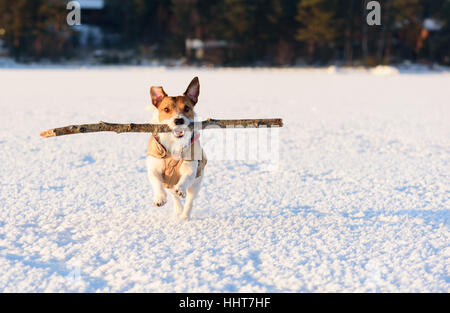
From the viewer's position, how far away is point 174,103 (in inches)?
135

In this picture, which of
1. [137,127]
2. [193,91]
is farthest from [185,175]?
[193,91]

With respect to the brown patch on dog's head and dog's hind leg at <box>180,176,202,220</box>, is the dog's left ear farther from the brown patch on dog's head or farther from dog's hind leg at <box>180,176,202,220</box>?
dog's hind leg at <box>180,176,202,220</box>

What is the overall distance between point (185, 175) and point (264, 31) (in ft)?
130

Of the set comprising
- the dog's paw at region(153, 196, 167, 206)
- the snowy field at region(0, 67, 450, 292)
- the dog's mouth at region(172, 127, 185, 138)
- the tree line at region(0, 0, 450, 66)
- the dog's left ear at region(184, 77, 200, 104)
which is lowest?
the snowy field at region(0, 67, 450, 292)

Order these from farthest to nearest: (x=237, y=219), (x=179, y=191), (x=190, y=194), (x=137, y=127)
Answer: (x=237, y=219), (x=190, y=194), (x=179, y=191), (x=137, y=127)

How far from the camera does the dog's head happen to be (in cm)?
333

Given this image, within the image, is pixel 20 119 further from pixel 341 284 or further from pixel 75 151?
pixel 341 284

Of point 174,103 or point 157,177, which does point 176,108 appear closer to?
point 174,103

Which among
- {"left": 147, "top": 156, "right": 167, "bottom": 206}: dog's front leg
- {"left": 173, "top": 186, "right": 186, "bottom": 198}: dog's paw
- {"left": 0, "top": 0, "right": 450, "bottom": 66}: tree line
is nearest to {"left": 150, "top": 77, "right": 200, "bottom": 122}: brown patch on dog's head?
{"left": 147, "top": 156, "right": 167, "bottom": 206}: dog's front leg

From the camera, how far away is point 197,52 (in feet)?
144

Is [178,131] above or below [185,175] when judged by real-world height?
above
